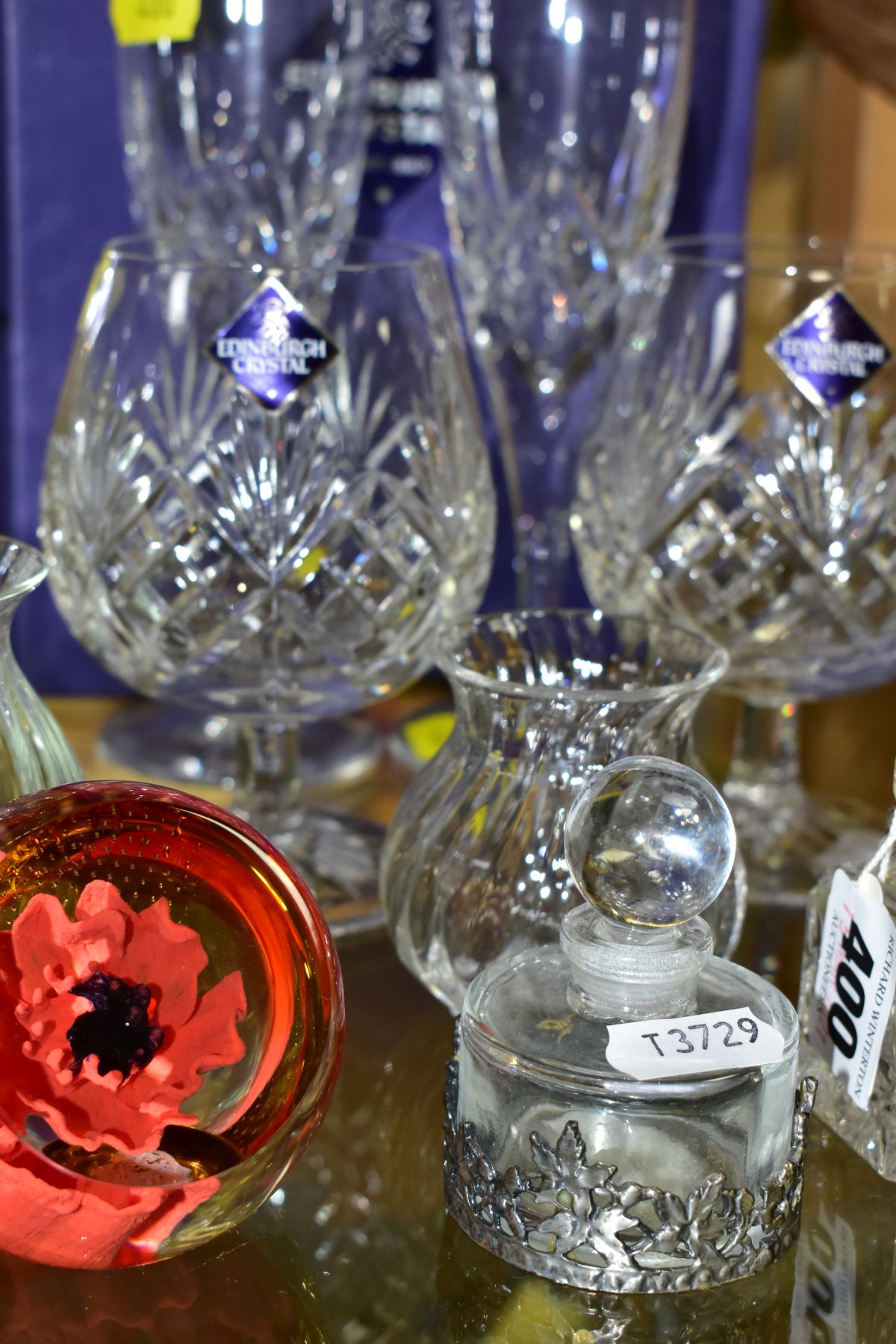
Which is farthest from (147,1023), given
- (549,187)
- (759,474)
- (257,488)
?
(549,187)

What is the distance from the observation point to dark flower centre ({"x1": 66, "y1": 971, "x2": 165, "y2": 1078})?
38cm

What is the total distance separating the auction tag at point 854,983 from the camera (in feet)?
1.38

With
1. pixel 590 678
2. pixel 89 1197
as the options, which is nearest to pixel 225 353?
pixel 590 678

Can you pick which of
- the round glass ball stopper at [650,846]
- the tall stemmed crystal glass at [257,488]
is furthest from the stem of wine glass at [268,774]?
the round glass ball stopper at [650,846]

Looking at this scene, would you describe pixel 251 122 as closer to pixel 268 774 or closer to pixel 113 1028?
pixel 268 774

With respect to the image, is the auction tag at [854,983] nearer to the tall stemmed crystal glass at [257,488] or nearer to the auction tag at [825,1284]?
the auction tag at [825,1284]

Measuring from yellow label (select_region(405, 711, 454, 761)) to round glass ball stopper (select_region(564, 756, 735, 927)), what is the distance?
346mm

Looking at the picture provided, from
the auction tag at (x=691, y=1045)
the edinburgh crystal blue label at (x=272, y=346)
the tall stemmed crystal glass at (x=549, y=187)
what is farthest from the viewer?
the tall stemmed crystal glass at (x=549, y=187)

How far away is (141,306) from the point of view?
548 millimetres

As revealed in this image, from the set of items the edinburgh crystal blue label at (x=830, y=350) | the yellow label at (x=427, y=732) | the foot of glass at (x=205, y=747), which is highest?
the edinburgh crystal blue label at (x=830, y=350)

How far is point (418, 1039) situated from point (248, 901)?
0.41ft

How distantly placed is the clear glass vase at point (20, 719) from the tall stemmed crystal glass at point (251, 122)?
0.30 meters

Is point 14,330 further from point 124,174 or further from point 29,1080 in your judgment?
point 29,1080

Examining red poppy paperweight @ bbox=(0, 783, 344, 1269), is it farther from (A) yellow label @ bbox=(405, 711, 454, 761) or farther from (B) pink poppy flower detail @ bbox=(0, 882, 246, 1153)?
(A) yellow label @ bbox=(405, 711, 454, 761)
